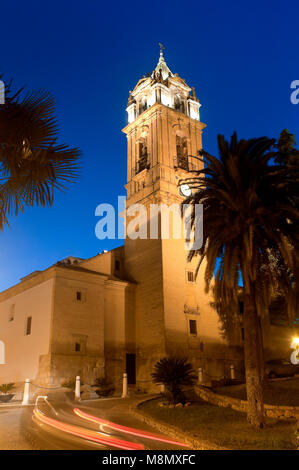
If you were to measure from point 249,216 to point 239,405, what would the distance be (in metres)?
8.36

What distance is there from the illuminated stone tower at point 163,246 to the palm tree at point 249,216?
1853 cm

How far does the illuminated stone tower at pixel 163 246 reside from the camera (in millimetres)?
35844

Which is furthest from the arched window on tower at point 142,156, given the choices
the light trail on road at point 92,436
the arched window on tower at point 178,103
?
the light trail on road at point 92,436

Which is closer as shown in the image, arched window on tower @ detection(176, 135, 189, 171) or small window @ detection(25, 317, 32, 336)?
small window @ detection(25, 317, 32, 336)

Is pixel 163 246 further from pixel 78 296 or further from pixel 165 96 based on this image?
pixel 165 96

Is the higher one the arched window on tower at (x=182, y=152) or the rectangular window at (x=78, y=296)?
the arched window on tower at (x=182, y=152)

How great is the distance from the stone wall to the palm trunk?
1.43 m

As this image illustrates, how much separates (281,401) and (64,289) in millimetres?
20082

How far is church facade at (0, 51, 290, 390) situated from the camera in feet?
108

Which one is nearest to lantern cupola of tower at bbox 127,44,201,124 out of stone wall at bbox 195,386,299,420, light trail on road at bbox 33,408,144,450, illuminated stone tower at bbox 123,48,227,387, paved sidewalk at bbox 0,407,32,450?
illuminated stone tower at bbox 123,48,227,387

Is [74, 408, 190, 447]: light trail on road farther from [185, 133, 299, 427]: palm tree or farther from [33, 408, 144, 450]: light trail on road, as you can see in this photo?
[185, 133, 299, 427]: palm tree

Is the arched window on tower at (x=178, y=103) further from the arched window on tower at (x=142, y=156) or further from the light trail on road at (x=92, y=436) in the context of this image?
the light trail on road at (x=92, y=436)

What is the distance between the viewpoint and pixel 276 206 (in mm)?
15797
